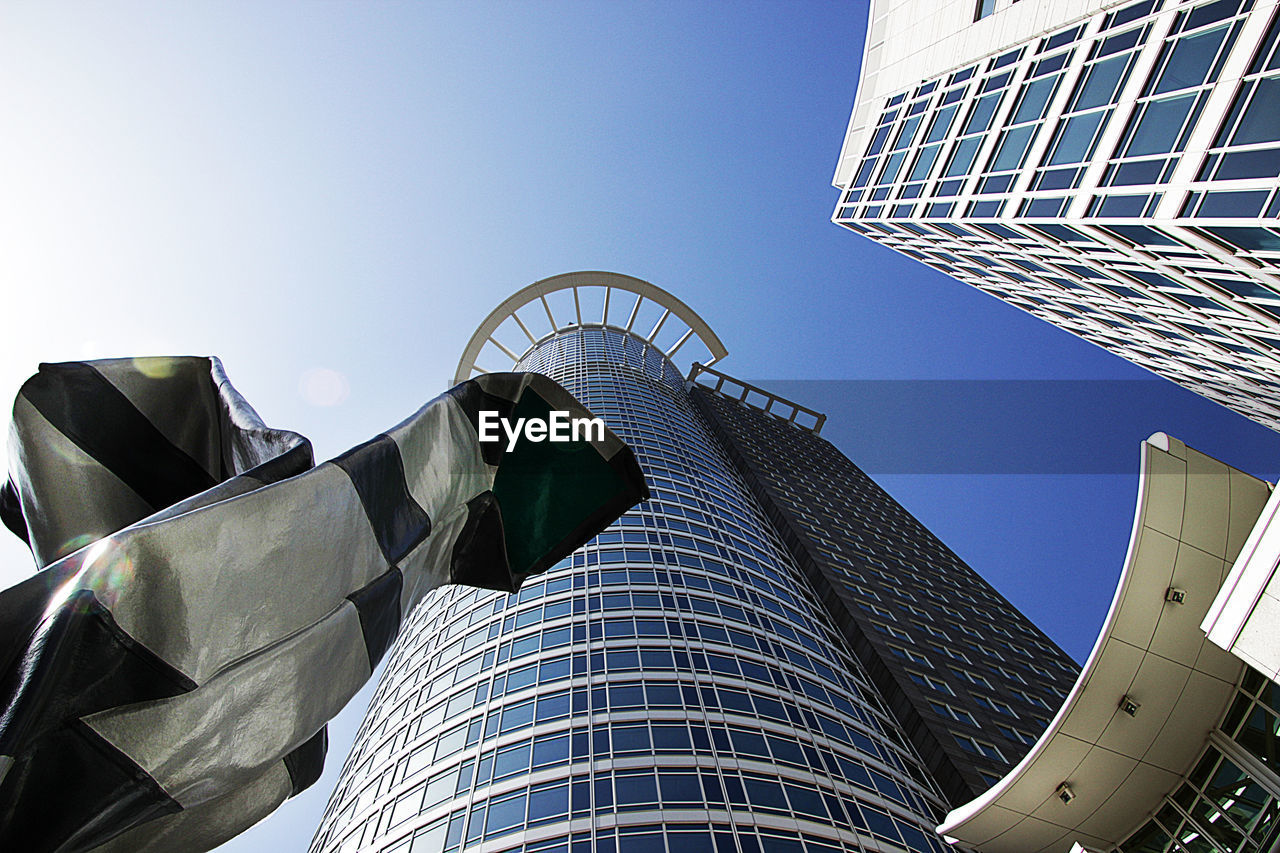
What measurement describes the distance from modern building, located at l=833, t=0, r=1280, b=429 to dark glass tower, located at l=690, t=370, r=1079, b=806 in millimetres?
20705

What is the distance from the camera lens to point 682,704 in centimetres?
2725

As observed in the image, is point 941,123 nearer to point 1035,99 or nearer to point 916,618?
point 1035,99

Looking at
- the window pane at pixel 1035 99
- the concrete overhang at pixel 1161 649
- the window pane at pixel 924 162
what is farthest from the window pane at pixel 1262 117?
the window pane at pixel 924 162

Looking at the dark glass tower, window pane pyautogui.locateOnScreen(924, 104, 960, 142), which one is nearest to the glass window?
window pane pyautogui.locateOnScreen(924, 104, 960, 142)

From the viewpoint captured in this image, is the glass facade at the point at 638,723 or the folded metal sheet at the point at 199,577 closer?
the folded metal sheet at the point at 199,577

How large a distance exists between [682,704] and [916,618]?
29089mm

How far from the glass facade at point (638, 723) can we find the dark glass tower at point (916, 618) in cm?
245

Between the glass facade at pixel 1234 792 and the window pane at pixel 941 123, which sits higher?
the window pane at pixel 941 123

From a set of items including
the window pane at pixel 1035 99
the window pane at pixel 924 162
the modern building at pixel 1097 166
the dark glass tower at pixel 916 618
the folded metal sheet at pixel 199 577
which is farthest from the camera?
the dark glass tower at pixel 916 618

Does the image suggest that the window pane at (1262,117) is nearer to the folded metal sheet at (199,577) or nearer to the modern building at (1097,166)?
the modern building at (1097,166)

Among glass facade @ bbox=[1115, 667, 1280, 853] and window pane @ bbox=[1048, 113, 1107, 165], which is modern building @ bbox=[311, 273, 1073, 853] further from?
window pane @ bbox=[1048, 113, 1107, 165]

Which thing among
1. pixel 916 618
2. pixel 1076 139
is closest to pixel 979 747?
pixel 916 618

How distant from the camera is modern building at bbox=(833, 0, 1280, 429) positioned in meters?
18.3

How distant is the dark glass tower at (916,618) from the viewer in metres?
36.3
